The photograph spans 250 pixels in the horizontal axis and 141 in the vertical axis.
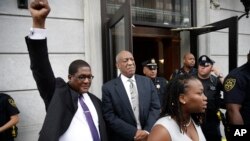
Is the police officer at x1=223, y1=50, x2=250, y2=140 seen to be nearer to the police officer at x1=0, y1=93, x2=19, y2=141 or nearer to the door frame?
the door frame

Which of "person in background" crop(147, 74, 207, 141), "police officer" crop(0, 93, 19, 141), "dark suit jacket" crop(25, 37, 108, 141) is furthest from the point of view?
"police officer" crop(0, 93, 19, 141)

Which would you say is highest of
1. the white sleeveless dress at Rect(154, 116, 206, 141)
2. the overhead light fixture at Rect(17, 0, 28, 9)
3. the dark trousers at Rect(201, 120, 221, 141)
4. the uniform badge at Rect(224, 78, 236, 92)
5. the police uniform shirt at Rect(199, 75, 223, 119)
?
the overhead light fixture at Rect(17, 0, 28, 9)

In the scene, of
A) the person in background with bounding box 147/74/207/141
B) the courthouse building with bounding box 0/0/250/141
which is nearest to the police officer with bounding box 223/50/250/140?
the person in background with bounding box 147/74/207/141

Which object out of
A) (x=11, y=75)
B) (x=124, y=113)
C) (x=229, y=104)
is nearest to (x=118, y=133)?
(x=124, y=113)

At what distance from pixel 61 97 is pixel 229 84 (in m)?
2.17

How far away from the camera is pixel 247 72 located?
3330 millimetres

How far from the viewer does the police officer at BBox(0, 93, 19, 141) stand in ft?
11.8

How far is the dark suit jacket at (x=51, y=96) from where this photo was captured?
1.68m

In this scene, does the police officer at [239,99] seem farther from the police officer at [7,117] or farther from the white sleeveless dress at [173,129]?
the police officer at [7,117]

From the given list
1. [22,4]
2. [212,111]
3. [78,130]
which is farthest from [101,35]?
[78,130]

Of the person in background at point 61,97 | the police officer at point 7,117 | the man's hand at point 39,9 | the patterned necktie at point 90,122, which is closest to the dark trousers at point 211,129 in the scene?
the person in background at point 61,97

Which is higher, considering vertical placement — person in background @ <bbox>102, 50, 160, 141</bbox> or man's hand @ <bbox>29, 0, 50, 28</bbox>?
man's hand @ <bbox>29, 0, 50, 28</bbox>

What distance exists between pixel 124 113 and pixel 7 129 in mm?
1598

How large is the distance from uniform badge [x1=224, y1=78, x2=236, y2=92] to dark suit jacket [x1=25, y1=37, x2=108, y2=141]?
1.75m
